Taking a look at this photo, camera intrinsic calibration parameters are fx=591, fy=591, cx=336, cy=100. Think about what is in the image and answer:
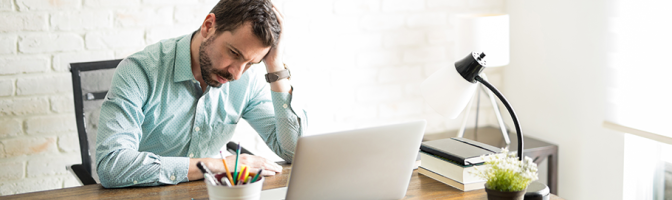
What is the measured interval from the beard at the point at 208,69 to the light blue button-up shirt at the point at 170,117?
4 cm

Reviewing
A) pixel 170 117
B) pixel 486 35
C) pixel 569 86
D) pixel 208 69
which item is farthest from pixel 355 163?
pixel 569 86

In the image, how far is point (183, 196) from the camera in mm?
1333

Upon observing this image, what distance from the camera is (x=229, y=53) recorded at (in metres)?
1.57

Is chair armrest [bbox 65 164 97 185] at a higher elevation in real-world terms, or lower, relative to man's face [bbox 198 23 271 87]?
lower

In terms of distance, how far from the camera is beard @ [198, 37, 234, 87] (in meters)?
1.61

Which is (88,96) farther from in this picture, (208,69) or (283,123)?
(283,123)

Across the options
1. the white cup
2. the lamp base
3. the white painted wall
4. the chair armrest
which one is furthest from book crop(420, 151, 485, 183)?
the white painted wall

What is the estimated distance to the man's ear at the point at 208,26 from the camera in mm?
1600

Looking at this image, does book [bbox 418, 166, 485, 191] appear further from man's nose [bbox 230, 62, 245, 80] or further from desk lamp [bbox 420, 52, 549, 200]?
man's nose [bbox 230, 62, 245, 80]

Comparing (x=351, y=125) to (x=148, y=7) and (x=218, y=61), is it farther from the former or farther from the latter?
(x=218, y=61)

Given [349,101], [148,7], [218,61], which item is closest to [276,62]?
[218,61]

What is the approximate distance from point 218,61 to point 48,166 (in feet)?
3.87

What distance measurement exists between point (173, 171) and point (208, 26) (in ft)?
1.39

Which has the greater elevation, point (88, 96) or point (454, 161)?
point (88, 96)
